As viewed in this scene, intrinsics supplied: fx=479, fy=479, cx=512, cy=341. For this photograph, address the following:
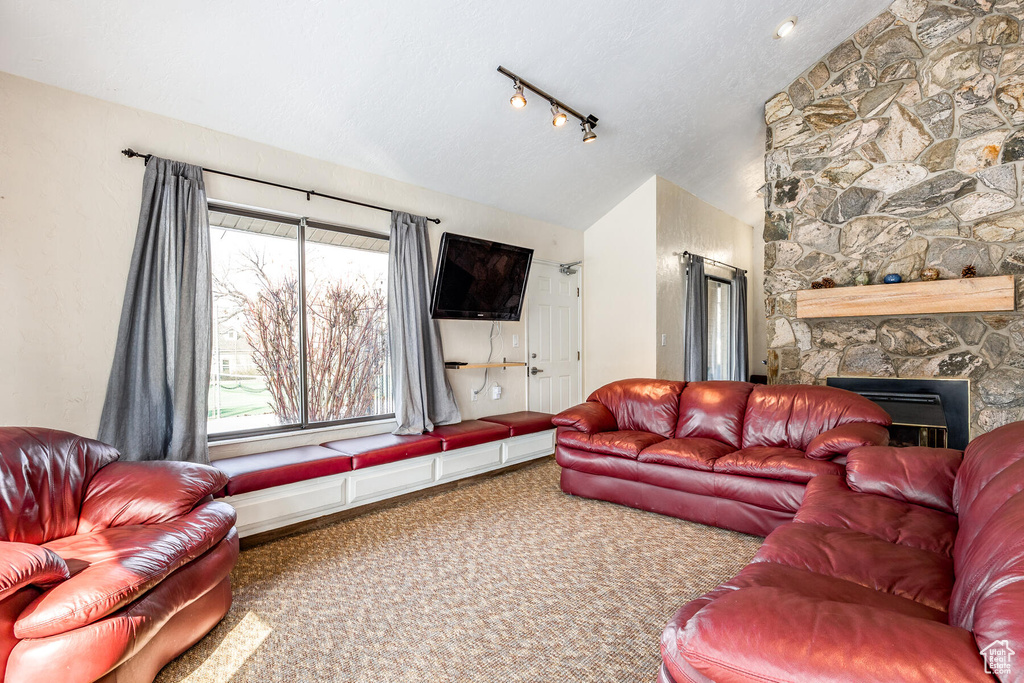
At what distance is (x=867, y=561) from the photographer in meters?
1.53

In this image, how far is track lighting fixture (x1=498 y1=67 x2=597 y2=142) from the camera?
3268 millimetres

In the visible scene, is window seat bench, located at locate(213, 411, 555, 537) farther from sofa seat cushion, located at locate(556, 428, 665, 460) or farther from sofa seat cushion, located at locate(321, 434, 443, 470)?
sofa seat cushion, located at locate(556, 428, 665, 460)

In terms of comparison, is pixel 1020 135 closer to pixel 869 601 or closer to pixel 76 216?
pixel 869 601

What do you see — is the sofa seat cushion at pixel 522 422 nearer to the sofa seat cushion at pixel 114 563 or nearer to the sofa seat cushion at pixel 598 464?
the sofa seat cushion at pixel 598 464

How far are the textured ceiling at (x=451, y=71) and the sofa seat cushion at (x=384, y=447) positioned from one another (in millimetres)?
2104

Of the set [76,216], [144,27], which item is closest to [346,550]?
[76,216]

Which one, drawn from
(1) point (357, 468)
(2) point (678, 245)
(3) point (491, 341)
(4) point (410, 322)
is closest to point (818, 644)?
(1) point (357, 468)

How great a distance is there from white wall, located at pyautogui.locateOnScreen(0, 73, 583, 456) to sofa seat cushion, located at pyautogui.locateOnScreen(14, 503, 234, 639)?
3.53ft

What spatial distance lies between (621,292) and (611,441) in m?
2.51

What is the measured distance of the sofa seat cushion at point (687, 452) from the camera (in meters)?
3.08

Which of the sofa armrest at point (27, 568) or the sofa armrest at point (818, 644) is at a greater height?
the sofa armrest at point (818, 644)

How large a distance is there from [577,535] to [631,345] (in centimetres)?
293

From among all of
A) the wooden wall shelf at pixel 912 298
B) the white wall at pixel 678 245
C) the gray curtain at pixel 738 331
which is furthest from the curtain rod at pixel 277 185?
the gray curtain at pixel 738 331

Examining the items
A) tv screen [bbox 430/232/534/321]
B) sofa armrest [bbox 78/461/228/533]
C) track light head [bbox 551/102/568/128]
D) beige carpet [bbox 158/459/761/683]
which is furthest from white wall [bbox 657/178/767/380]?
sofa armrest [bbox 78/461/228/533]
